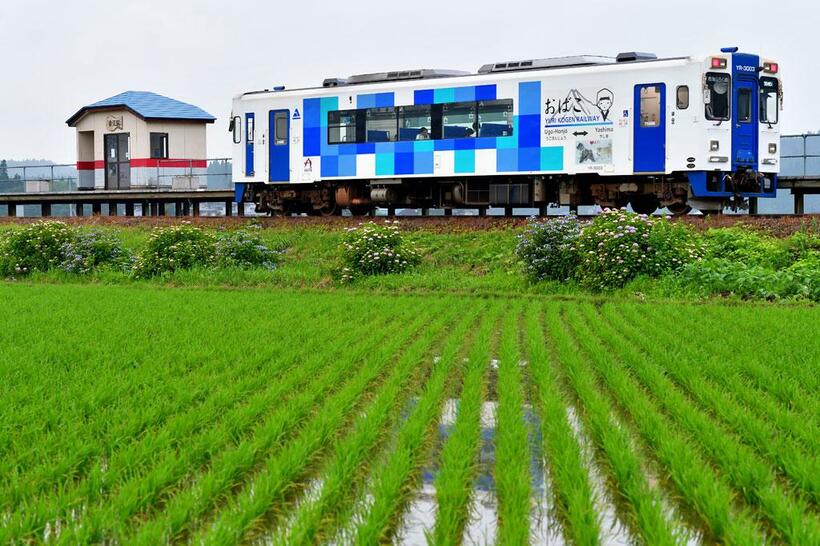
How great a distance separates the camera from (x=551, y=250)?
17.3 metres

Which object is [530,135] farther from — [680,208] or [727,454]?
[727,454]

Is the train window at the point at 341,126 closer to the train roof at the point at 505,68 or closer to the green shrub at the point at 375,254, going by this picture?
the train roof at the point at 505,68

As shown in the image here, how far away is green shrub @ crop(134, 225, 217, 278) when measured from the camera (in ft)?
65.0

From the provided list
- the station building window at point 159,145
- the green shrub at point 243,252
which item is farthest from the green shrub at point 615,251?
the station building window at point 159,145

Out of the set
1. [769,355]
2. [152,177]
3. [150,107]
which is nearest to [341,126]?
[152,177]

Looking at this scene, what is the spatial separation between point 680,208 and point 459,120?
5383 mm

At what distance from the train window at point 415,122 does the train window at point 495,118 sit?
1.29m

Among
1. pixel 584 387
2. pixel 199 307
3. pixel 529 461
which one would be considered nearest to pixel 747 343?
pixel 584 387

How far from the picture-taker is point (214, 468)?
5.39 meters

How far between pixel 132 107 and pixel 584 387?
1156 inches

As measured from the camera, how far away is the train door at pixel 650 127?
2083 centimetres

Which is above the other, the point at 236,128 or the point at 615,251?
the point at 236,128

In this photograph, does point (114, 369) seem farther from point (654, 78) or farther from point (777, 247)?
point (654, 78)

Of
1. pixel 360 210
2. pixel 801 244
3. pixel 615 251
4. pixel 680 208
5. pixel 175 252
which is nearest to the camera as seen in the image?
pixel 615 251
